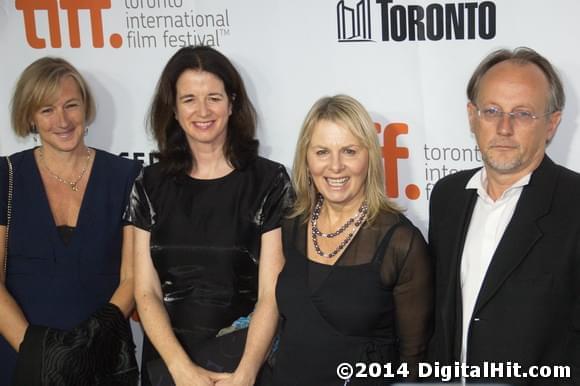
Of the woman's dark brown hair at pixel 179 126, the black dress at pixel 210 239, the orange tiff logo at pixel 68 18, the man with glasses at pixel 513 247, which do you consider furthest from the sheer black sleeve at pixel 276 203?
the orange tiff logo at pixel 68 18

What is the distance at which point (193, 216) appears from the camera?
2980 mm

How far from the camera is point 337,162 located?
2.67m

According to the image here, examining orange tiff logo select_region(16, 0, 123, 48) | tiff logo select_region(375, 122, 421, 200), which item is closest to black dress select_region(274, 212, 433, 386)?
tiff logo select_region(375, 122, 421, 200)

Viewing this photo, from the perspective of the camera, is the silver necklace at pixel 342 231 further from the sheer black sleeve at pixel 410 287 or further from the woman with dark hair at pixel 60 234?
the woman with dark hair at pixel 60 234

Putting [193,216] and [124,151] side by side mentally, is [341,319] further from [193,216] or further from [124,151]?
[124,151]

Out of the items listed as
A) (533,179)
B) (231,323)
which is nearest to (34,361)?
(231,323)

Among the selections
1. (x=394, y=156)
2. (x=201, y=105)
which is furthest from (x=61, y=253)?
(x=394, y=156)

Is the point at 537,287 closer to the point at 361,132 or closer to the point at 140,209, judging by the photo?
the point at 361,132

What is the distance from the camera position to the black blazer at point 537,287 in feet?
7.75

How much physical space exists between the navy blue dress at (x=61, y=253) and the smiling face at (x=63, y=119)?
0.17 m

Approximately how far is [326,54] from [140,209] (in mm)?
1158

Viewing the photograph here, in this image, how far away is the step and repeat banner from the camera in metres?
3.30

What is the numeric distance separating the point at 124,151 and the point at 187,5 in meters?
0.83

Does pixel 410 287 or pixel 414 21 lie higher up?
pixel 414 21
